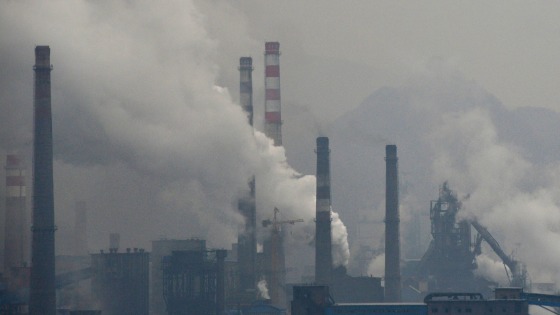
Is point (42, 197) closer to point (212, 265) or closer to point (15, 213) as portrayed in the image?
point (212, 265)

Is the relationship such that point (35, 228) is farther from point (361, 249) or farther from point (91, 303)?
point (361, 249)

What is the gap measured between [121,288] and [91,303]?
2031mm

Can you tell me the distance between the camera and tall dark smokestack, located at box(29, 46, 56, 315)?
230 ft

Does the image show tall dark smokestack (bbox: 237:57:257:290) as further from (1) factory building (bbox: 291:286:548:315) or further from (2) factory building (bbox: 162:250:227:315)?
(1) factory building (bbox: 291:286:548:315)

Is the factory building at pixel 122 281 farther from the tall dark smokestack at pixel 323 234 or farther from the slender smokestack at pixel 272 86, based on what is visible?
the slender smokestack at pixel 272 86

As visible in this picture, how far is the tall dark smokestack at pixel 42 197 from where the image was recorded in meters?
70.1

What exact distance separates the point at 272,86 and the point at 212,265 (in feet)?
47.0

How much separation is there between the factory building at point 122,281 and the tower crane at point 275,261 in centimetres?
766

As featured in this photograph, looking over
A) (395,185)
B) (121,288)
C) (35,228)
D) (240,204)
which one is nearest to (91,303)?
(121,288)

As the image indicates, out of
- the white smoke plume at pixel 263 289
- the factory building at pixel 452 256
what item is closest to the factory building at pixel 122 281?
the white smoke plume at pixel 263 289

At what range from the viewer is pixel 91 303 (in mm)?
86188

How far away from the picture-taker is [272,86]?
94.8 m

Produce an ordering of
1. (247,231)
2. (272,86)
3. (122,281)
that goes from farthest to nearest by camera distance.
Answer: (272,86)
(247,231)
(122,281)

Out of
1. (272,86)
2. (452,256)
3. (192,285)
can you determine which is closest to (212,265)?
(192,285)
